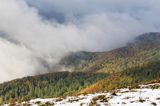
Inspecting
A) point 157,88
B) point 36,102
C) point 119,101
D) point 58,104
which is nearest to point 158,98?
point 119,101

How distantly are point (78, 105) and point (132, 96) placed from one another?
22.0 ft

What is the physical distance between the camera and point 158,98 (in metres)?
48.1

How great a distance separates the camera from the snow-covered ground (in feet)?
156

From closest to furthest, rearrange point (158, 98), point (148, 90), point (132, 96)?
1. point (158, 98)
2. point (132, 96)
3. point (148, 90)

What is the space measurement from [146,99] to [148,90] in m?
7.14

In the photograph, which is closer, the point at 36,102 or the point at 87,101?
the point at 87,101

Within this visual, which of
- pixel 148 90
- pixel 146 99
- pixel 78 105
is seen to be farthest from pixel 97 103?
pixel 148 90

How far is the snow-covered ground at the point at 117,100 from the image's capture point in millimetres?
47600

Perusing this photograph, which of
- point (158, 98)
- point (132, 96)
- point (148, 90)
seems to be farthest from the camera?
point (148, 90)

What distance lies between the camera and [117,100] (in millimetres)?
49781

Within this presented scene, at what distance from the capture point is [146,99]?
48.3 meters

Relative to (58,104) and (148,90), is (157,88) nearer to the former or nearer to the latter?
Answer: (148,90)

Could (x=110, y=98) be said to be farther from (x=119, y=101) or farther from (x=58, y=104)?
(x=58, y=104)

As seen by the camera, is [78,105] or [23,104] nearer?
[78,105]
